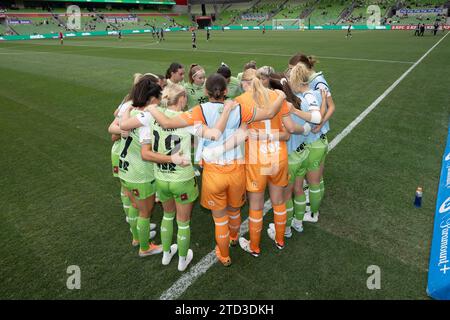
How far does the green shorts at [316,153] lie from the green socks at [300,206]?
0.44m

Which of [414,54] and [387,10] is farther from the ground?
[387,10]

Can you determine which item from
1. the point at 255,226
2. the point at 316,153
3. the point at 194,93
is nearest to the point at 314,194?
the point at 316,153

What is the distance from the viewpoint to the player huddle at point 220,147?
2.98 metres

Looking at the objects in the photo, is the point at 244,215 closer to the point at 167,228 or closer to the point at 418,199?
the point at 167,228

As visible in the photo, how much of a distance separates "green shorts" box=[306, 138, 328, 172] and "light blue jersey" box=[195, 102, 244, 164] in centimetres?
125

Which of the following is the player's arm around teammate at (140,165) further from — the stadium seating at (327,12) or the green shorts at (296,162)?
the stadium seating at (327,12)

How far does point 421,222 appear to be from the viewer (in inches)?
173

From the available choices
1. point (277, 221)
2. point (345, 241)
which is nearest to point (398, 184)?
point (345, 241)

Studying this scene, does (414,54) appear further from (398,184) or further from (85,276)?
(85,276)

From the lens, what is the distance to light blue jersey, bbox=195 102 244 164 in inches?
115

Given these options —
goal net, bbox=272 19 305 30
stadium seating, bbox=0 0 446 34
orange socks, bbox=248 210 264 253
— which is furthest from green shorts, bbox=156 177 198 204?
goal net, bbox=272 19 305 30

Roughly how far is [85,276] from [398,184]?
5.34 m

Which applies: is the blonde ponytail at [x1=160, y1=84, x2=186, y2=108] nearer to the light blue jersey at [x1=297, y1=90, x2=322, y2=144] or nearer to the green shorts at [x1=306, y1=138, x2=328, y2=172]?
the light blue jersey at [x1=297, y1=90, x2=322, y2=144]

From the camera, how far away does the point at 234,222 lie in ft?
12.7
